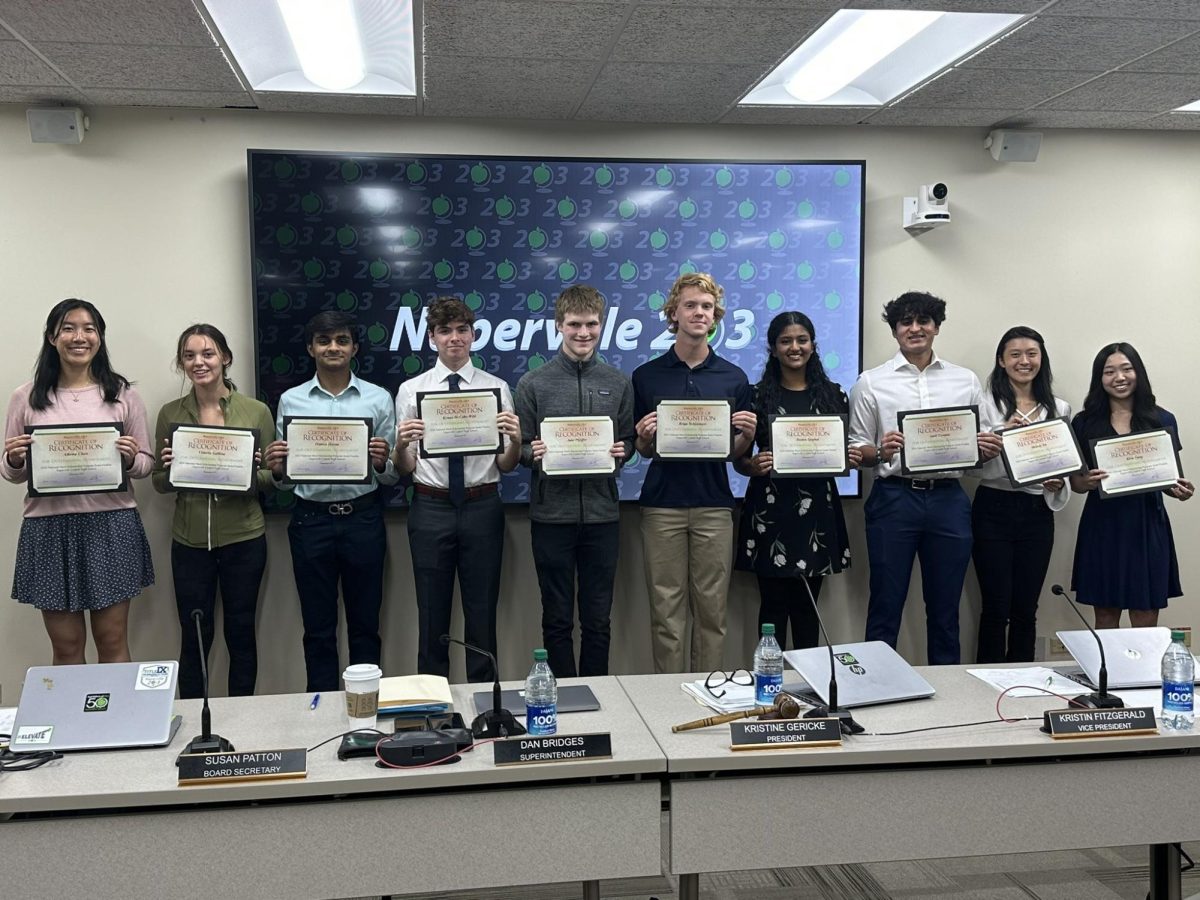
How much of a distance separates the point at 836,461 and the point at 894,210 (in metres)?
1.51

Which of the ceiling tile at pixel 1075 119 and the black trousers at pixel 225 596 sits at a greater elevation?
the ceiling tile at pixel 1075 119

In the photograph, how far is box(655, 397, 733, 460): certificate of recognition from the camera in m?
3.59

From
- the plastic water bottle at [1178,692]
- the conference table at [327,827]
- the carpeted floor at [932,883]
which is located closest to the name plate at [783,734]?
the conference table at [327,827]

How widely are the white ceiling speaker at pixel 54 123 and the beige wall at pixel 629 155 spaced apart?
9cm

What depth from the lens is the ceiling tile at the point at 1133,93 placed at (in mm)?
3836

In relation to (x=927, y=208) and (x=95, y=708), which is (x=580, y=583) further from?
(x=927, y=208)

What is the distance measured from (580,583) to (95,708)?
2.05 meters

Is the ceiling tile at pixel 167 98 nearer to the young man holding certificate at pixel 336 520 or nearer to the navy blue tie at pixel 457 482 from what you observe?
the young man holding certificate at pixel 336 520

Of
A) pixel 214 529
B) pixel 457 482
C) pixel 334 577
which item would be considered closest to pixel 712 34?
pixel 457 482

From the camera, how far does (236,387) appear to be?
4086 millimetres

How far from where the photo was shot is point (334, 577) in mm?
3869

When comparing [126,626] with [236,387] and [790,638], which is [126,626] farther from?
[790,638]

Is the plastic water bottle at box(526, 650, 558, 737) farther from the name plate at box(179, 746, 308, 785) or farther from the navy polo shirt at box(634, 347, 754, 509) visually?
the navy polo shirt at box(634, 347, 754, 509)

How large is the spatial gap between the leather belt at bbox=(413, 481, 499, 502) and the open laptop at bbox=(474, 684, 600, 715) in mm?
1399
